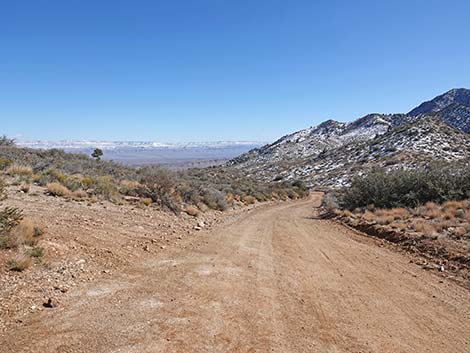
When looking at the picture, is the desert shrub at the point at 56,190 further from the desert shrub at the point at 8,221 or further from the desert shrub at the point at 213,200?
the desert shrub at the point at 213,200

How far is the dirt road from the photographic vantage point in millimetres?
5234

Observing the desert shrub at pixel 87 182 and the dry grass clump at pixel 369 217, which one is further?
the dry grass clump at pixel 369 217

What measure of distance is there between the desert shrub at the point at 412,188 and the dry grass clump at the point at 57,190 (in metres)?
17.1

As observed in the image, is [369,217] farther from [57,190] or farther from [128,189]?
[57,190]

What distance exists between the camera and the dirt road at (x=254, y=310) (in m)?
5.23

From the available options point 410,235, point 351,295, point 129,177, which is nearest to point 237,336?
point 351,295

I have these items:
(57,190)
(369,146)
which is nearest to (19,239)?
(57,190)

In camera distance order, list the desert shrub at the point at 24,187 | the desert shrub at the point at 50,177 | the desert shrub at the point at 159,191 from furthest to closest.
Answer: the desert shrub at the point at 159,191
the desert shrub at the point at 50,177
the desert shrub at the point at 24,187

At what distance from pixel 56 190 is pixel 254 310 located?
12399mm

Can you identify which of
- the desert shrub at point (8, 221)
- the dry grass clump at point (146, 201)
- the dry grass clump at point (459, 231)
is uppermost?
the desert shrub at point (8, 221)

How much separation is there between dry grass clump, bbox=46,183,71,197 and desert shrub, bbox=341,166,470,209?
17.1 m

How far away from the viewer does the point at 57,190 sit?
1569 cm

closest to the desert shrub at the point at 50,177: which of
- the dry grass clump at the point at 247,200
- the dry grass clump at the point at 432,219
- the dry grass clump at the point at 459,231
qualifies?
the dry grass clump at the point at 432,219

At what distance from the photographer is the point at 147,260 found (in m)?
9.46
